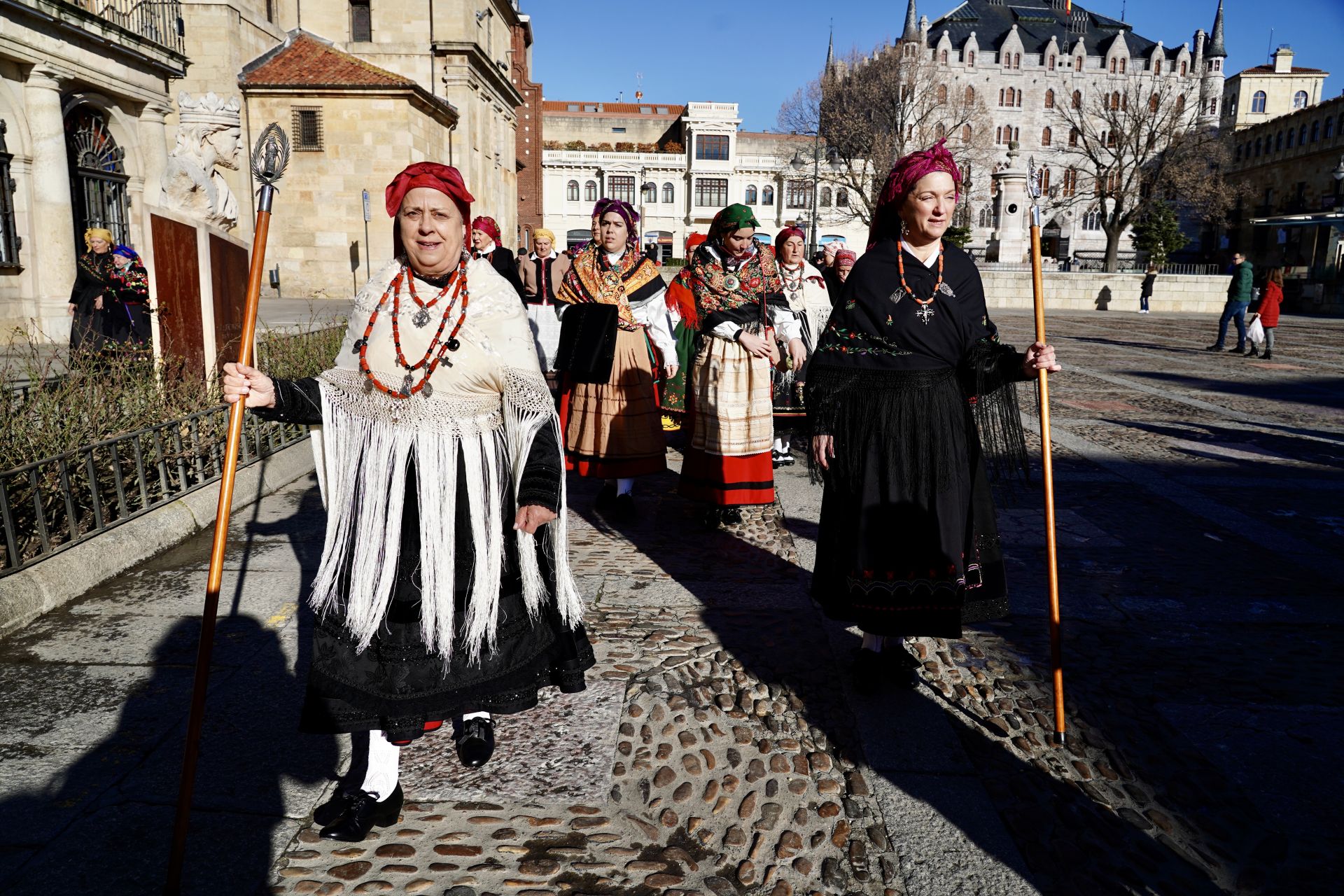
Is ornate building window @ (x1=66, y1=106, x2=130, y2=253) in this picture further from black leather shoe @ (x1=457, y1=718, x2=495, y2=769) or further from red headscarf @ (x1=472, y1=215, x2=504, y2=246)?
black leather shoe @ (x1=457, y1=718, x2=495, y2=769)

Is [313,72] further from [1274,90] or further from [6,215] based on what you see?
[1274,90]

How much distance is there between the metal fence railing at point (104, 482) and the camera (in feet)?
14.1

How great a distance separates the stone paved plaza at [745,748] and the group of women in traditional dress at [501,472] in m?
0.29

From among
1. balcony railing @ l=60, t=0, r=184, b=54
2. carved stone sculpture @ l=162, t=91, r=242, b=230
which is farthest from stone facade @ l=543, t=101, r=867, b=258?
carved stone sculpture @ l=162, t=91, r=242, b=230

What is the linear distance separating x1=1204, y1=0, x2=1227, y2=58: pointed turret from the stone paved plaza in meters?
90.5

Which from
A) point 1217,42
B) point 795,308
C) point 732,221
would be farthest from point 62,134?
point 1217,42

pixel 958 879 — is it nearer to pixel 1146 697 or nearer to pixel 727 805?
pixel 727 805

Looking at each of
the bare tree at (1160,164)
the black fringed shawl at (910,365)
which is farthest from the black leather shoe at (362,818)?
the bare tree at (1160,164)

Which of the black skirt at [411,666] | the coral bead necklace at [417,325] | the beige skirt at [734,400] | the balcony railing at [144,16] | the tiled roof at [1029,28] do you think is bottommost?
the black skirt at [411,666]

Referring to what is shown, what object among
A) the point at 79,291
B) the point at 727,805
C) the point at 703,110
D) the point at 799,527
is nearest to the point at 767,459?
the point at 799,527

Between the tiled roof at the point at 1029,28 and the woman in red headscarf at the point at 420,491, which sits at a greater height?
the tiled roof at the point at 1029,28

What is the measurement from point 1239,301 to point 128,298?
19.7 metres

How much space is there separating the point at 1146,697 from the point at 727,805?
6.12 ft

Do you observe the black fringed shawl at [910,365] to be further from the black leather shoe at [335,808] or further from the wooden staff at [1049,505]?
the black leather shoe at [335,808]
